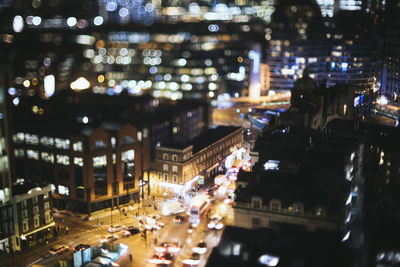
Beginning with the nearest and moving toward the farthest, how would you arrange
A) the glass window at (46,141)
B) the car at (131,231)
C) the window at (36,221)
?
the window at (36,221) < the car at (131,231) < the glass window at (46,141)

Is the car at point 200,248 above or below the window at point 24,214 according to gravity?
below

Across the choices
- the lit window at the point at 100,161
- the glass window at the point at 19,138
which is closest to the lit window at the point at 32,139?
the glass window at the point at 19,138

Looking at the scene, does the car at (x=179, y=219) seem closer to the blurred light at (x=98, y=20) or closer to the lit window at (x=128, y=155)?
the lit window at (x=128, y=155)

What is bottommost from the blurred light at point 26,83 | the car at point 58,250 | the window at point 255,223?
the car at point 58,250

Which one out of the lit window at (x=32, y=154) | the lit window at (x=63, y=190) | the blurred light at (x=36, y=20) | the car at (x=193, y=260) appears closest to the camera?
the car at (x=193, y=260)

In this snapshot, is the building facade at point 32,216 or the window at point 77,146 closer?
the building facade at point 32,216

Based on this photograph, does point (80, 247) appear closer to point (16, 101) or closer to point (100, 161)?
point (100, 161)
